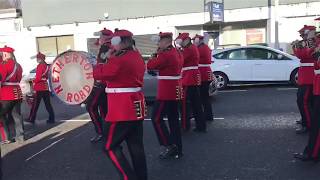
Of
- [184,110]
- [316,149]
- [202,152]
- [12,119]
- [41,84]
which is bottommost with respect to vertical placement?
[202,152]

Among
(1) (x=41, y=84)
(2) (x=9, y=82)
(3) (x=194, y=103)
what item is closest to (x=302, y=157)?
(3) (x=194, y=103)

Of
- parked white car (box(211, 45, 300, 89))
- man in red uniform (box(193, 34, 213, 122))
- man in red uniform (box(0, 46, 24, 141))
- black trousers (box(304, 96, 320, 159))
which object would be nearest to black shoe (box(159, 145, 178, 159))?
black trousers (box(304, 96, 320, 159))

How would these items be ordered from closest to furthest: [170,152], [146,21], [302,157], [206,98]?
[302,157] → [170,152] → [206,98] → [146,21]

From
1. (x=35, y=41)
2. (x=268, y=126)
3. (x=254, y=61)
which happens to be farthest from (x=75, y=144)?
(x=35, y=41)

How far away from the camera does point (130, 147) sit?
206 inches

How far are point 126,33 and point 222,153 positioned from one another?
287 centimetres

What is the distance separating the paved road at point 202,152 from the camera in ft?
20.2

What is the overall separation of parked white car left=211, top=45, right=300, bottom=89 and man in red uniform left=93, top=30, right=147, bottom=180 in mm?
10208

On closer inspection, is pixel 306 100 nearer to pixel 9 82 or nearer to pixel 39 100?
pixel 9 82

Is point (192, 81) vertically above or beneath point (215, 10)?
beneath

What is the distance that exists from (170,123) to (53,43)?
25.9m

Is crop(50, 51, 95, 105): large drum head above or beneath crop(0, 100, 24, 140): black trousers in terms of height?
above

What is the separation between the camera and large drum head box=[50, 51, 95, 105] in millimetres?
5602

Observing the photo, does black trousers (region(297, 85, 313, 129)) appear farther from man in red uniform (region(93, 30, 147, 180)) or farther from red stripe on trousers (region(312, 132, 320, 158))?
man in red uniform (region(93, 30, 147, 180))
